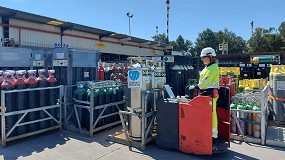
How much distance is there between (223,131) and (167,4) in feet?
96.4

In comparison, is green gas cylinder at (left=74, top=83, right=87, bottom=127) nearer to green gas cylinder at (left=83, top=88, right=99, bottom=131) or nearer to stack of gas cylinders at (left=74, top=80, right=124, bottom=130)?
stack of gas cylinders at (left=74, top=80, right=124, bottom=130)

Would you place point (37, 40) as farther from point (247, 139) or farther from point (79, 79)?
point (247, 139)

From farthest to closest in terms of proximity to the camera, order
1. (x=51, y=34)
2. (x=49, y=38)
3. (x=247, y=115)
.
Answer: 1. (x=51, y=34)
2. (x=49, y=38)
3. (x=247, y=115)

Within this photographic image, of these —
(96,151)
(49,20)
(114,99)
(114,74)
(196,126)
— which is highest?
Answer: (49,20)

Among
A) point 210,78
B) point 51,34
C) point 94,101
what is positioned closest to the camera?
point 210,78

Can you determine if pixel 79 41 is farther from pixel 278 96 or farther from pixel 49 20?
pixel 278 96

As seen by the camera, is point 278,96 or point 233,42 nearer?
point 278,96

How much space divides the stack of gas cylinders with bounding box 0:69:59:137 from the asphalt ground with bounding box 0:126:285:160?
1.22 feet

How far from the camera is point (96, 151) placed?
5039 millimetres

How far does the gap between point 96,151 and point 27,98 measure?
215cm

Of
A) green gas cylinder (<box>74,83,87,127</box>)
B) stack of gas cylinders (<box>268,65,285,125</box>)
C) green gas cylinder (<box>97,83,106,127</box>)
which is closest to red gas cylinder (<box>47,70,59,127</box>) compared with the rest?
green gas cylinder (<box>74,83,87,127</box>)

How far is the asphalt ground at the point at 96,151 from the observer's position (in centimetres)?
472

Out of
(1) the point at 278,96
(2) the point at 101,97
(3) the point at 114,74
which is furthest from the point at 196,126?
(3) the point at 114,74

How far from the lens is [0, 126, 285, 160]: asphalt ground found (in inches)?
186
